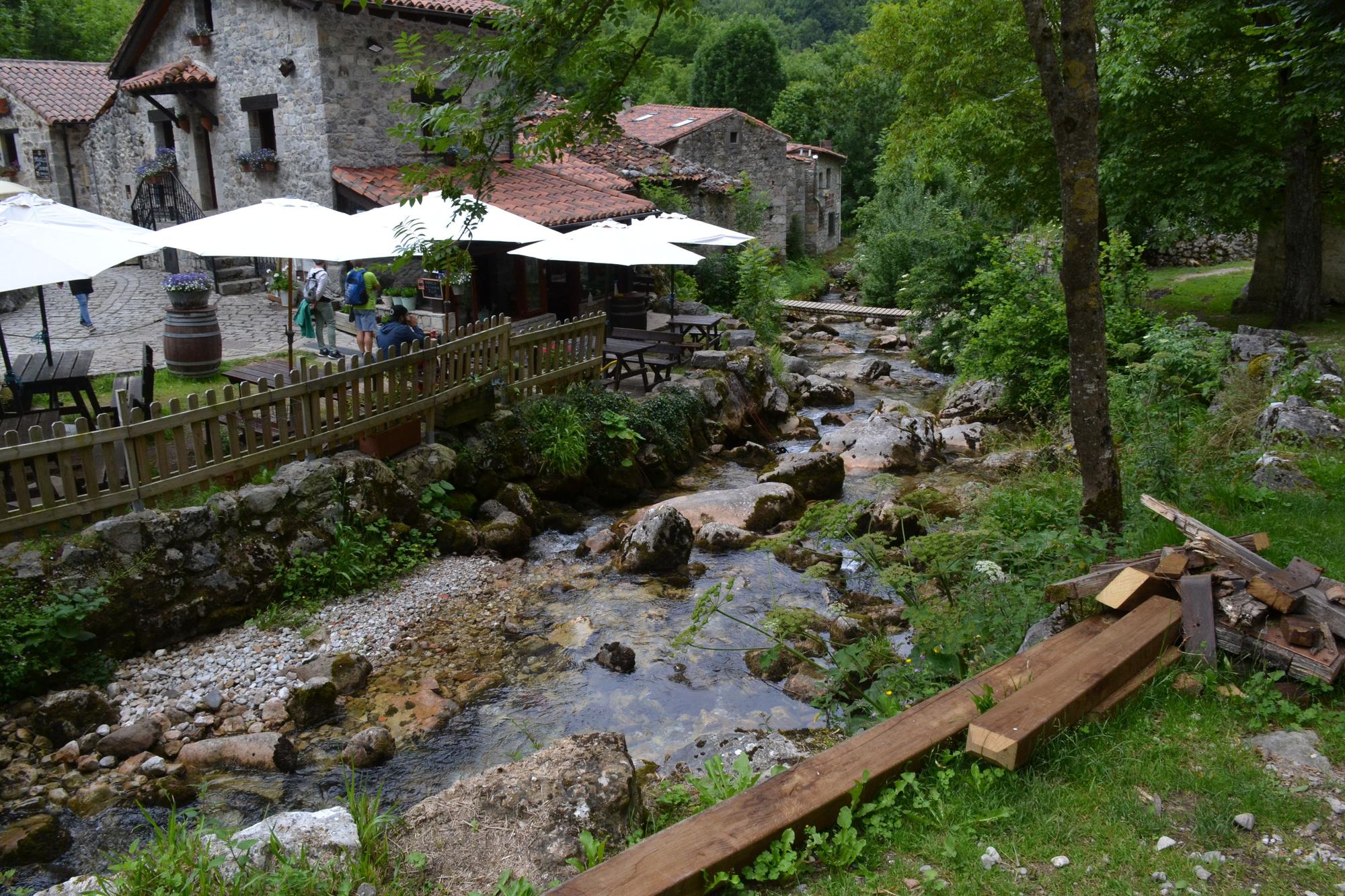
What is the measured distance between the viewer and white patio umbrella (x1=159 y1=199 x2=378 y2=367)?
373 inches

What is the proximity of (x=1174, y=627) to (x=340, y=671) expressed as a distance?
5.62 meters

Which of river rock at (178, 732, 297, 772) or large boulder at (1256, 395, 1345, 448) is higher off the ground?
large boulder at (1256, 395, 1345, 448)

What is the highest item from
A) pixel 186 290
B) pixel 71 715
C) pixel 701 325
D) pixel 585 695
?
pixel 186 290

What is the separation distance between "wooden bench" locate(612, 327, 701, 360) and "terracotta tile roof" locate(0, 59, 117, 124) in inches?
670

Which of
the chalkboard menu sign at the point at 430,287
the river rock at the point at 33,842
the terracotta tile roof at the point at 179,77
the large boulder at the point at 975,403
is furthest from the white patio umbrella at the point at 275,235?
the terracotta tile roof at the point at 179,77

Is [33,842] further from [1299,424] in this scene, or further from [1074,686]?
[1299,424]

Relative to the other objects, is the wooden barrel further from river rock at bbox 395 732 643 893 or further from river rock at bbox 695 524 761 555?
river rock at bbox 395 732 643 893

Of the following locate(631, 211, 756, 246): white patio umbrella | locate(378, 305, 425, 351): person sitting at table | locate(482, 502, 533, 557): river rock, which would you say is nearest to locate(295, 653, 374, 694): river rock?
locate(482, 502, 533, 557): river rock

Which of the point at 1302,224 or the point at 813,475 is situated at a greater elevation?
the point at 1302,224

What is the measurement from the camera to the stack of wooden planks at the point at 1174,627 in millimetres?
4176

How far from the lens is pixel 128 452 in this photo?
23.9 feet

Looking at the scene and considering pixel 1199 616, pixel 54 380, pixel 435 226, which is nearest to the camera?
pixel 1199 616

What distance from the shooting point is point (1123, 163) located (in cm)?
1418

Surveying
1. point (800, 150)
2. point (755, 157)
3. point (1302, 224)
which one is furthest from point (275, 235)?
point (800, 150)
